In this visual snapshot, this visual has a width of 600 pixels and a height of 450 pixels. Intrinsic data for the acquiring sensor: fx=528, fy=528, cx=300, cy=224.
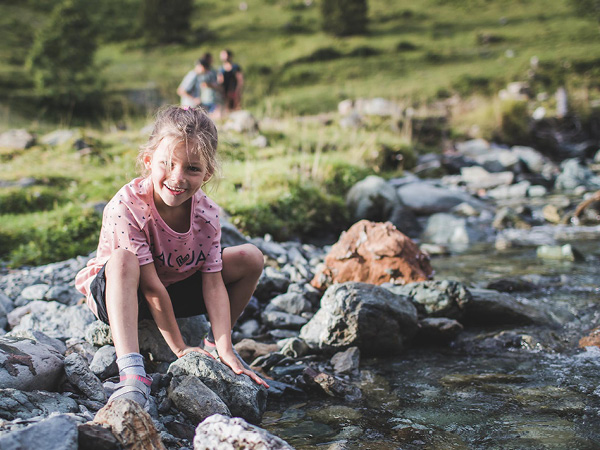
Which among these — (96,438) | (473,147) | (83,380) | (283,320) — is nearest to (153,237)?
(83,380)

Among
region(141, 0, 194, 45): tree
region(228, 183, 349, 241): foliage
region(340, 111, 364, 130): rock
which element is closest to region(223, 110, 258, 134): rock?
region(340, 111, 364, 130): rock

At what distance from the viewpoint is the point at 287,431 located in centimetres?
262

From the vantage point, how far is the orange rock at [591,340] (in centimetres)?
362

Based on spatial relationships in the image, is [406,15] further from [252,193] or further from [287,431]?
[287,431]

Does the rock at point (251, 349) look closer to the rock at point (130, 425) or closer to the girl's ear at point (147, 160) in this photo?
the girl's ear at point (147, 160)

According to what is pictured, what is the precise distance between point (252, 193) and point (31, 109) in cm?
1774

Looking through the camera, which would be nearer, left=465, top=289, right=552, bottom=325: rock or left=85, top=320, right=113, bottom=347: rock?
left=85, top=320, right=113, bottom=347: rock

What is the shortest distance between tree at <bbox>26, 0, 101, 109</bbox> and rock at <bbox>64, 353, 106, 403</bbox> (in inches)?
830

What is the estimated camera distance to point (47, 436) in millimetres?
1740

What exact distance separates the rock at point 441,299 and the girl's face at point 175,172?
7.22 feet

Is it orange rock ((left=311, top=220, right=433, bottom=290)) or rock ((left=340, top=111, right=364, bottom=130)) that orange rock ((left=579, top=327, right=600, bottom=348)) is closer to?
orange rock ((left=311, top=220, right=433, bottom=290))

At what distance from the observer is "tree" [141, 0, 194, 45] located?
3294 centimetres

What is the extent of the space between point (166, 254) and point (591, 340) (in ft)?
9.61

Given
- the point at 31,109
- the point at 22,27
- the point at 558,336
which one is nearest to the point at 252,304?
the point at 558,336
